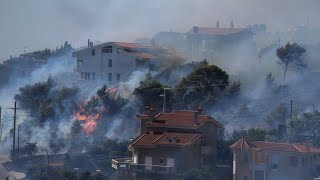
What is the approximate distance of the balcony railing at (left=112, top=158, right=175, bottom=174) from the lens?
39406 mm

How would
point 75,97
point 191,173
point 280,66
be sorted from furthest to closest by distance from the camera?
point 280,66 → point 75,97 → point 191,173

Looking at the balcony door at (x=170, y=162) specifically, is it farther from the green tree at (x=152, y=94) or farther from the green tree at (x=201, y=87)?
the green tree at (x=201, y=87)

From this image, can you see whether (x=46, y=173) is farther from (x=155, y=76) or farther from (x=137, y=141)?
(x=155, y=76)

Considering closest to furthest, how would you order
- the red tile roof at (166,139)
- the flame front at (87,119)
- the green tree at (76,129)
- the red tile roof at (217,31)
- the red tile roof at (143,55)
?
the red tile roof at (166,139) → the green tree at (76,129) → the flame front at (87,119) → the red tile roof at (143,55) → the red tile roof at (217,31)

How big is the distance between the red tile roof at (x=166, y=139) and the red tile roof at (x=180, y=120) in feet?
1.58

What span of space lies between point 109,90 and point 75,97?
2.57 metres

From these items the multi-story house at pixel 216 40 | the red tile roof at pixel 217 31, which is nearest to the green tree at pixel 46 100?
the multi-story house at pixel 216 40

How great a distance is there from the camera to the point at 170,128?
41.5 metres

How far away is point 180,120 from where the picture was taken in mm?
41656

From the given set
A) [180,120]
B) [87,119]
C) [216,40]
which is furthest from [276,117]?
[216,40]

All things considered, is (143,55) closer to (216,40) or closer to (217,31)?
(216,40)

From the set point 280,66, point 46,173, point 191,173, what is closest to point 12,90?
point 280,66

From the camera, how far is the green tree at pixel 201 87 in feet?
165

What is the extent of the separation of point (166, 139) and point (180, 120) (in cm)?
154
